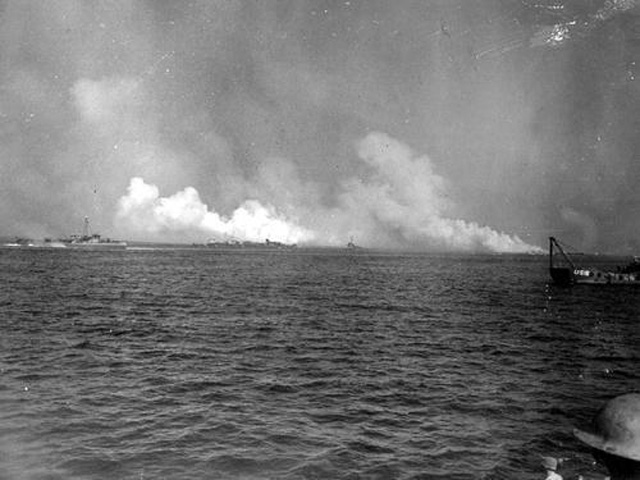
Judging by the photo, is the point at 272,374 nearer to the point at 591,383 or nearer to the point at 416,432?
the point at 416,432

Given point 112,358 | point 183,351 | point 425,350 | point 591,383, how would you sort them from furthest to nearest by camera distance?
point 425,350, point 183,351, point 112,358, point 591,383

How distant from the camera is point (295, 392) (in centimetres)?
2103

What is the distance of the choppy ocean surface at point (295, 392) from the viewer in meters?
13.9

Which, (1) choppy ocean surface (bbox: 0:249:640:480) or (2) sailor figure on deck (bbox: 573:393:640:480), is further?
(1) choppy ocean surface (bbox: 0:249:640:480)

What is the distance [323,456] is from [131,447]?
5517 millimetres

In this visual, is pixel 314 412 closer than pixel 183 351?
Yes

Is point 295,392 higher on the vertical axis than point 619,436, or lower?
lower

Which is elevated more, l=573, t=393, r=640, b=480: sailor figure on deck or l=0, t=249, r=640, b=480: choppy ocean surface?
l=573, t=393, r=640, b=480: sailor figure on deck

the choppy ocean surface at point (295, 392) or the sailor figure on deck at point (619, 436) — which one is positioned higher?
the sailor figure on deck at point (619, 436)

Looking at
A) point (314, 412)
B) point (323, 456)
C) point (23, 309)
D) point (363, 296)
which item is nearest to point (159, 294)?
point (23, 309)

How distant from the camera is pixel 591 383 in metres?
25.0

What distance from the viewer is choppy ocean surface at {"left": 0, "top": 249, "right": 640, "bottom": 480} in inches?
548

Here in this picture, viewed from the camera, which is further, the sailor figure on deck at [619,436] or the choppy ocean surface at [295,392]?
the choppy ocean surface at [295,392]

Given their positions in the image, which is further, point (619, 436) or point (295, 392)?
point (295, 392)
